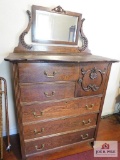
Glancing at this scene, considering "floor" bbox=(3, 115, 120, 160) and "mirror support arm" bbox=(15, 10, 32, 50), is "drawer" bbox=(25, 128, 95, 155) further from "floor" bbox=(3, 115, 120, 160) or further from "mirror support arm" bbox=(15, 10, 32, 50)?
"mirror support arm" bbox=(15, 10, 32, 50)

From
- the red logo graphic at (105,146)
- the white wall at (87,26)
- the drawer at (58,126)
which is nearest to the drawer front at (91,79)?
the drawer at (58,126)

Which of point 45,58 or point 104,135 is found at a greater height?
point 45,58

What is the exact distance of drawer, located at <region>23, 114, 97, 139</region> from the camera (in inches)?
50.5

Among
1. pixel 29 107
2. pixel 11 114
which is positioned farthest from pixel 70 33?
pixel 11 114

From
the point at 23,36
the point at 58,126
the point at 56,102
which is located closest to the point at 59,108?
the point at 56,102

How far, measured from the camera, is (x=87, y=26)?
1.69 m

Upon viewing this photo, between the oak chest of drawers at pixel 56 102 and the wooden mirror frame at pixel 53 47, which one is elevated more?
the wooden mirror frame at pixel 53 47

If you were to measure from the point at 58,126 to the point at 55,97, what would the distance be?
342 mm

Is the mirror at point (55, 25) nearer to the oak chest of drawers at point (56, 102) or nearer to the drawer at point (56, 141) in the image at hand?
the oak chest of drawers at point (56, 102)

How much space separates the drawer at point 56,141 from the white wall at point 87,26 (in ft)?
1.71

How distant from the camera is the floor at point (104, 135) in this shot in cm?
151

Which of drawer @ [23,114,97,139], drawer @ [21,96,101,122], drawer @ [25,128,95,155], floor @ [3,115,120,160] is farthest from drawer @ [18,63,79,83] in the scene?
floor @ [3,115,120,160]

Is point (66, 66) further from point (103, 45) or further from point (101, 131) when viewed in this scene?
point (101, 131)

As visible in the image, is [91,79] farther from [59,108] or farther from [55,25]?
[55,25]
